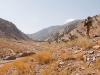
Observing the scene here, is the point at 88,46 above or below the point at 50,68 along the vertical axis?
above

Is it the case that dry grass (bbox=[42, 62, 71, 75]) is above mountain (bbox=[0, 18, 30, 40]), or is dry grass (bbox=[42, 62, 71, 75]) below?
below

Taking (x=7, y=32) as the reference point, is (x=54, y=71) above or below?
below

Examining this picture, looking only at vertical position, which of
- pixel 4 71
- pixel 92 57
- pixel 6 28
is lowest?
pixel 4 71

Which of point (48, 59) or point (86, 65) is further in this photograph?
point (48, 59)

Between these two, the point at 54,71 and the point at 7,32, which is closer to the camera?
the point at 54,71

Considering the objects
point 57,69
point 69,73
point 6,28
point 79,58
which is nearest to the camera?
point 69,73

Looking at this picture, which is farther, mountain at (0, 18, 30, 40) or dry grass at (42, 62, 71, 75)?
mountain at (0, 18, 30, 40)

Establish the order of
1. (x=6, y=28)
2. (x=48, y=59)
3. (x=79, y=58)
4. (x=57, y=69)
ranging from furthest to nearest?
(x=6, y=28)
(x=48, y=59)
(x=79, y=58)
(x=57, y=69)

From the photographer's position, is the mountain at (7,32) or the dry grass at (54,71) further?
the mountain at (7,32)

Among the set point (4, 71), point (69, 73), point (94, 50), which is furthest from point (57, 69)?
point (4, 71)

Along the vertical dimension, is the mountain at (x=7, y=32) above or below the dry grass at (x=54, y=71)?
above

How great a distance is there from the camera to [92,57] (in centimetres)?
920

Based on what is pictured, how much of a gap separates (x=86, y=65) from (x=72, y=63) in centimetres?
97

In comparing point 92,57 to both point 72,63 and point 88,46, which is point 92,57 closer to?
point 72,63
